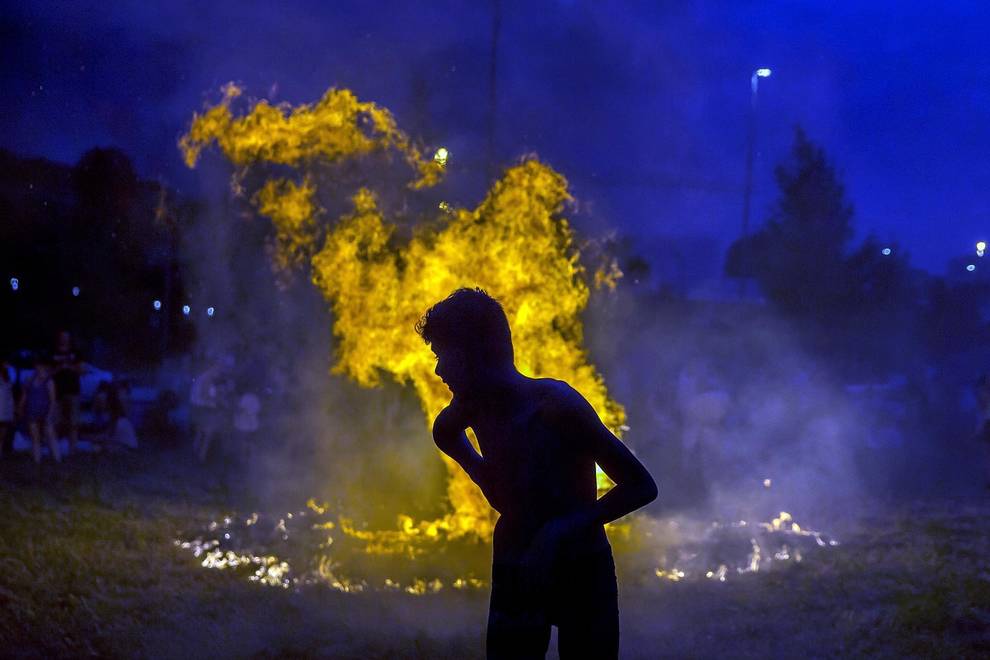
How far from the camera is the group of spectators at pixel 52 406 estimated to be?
1115 centimetres

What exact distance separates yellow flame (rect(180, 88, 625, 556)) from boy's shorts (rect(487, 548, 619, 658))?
A: 571 centimetres

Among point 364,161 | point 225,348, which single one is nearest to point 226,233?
point 225,348

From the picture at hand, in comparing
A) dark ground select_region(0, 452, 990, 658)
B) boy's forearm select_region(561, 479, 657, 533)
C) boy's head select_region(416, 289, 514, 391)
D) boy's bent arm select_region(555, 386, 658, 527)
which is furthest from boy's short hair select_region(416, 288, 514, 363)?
dark ground select_region(0, 452, 990, 658)

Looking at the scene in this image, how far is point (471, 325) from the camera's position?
2.82m

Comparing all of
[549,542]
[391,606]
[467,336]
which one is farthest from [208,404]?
[549,542]

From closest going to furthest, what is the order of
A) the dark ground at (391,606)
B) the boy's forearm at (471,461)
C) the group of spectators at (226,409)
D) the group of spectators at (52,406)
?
the boy's forearm at (471,461), the dark ground at (391,606), the group of spectators at (52,406), the group of spectators at (226,409)

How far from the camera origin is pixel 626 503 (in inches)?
106

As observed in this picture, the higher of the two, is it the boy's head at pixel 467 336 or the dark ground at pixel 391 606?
the boy's head at pixel 467 336

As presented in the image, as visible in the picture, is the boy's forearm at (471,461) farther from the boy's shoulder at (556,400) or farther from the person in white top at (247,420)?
the person in white top at (247,420)

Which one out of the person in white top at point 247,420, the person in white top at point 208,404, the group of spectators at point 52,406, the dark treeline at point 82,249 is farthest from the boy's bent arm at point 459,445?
the dark treeline at point 82,249

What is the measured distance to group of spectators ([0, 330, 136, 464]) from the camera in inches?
439

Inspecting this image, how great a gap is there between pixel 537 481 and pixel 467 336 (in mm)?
528

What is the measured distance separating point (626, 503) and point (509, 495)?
40 centimetres

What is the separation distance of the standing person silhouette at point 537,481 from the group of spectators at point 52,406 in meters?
9.94
